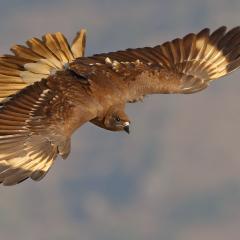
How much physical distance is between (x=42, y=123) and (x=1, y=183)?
188 cm

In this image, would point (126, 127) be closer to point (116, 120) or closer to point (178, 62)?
point (116, 120)

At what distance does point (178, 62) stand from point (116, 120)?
2.45 meters

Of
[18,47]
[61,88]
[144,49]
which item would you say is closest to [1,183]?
[61,88]

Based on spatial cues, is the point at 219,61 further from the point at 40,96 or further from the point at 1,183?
the point at 1,183

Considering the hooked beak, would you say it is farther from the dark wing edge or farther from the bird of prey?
the dark wing edge

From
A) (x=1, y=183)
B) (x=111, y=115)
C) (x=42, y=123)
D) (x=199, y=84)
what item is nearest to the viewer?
(x=1, y=183)

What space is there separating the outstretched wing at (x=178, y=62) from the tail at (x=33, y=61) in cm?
41

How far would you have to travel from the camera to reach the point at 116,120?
19.4 m

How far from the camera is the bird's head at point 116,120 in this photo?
63.4 ft

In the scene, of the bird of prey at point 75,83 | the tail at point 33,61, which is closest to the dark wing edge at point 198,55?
the bird of prey at point 75,83

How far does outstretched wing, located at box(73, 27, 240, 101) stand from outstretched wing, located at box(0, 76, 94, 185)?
5.72ft

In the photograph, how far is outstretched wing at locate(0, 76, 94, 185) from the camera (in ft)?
55.0

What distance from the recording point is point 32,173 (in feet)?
54.9

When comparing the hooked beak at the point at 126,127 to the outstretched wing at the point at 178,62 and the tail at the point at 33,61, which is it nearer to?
the outstretched wing at the point at 178,62
